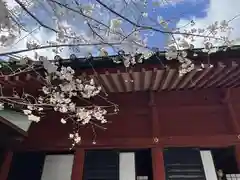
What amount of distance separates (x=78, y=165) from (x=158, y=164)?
1.21m

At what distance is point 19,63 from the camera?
3799 millimetres

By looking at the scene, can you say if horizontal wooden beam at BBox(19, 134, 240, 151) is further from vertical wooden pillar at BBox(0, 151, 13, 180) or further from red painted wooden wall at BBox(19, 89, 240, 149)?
vertical wooden pillar at BBox(0, 151, 13, 180)

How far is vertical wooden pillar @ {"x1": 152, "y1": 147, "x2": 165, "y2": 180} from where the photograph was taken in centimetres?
425

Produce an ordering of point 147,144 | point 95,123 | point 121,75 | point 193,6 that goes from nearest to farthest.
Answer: point 193,6, point 121,75, point 147,144, point 95,123

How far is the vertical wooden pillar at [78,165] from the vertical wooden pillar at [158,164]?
1.09 meters

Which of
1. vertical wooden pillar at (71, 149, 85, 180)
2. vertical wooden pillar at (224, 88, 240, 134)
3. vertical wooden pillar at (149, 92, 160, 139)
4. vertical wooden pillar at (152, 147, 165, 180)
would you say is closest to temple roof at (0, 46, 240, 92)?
vertical wooden pillar at (224, 88, 240, 134)

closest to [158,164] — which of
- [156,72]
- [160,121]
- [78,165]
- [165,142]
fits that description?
[165,142]

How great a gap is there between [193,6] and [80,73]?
1.71m

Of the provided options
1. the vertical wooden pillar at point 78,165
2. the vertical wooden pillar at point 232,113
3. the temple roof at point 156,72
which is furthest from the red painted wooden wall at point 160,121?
the temple roof at point 156,72

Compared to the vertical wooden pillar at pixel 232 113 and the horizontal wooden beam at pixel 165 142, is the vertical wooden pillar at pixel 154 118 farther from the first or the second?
the vertical wooden pillar at pixel 232 113

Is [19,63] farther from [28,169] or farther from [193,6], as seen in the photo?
[193,6]

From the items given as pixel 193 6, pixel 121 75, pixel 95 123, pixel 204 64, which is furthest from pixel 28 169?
pixel 193 6

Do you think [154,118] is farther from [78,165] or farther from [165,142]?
[78,165]

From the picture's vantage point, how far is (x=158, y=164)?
4.32m
